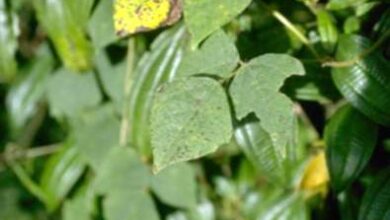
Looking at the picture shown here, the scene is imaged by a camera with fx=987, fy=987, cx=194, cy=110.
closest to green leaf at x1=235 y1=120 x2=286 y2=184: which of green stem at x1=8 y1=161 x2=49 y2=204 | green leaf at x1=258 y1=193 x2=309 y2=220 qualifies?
green leaf at x1=258 y1=193 x2=309 y2=220

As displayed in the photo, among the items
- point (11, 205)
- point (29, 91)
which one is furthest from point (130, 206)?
point (11, 205)

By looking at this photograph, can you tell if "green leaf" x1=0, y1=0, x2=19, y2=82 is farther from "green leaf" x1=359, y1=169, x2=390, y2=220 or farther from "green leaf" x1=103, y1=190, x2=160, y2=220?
"green leaf" x1=359, y1=169, x2=390, y2=220

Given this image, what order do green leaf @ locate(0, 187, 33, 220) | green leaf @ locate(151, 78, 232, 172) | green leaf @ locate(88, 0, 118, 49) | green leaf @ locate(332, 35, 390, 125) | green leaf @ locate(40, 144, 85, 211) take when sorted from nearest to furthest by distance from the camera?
green leaf @ locate(151, 78, 232, 172)
green leaf @ locate(332, 35, 390, 125)
green leaf @ locate(88, 0, 118, 49)
green leaf @ locate(40, 144, 85, 211)
green leaf @ locate(0, 187, 33, 220)

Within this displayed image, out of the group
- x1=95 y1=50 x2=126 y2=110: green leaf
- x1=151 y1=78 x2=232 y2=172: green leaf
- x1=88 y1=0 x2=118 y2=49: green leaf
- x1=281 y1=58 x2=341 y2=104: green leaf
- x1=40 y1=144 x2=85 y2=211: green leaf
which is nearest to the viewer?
x1=151 y1=78 x2=232 y2=172: green leaf

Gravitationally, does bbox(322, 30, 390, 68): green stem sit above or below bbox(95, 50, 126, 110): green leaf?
above

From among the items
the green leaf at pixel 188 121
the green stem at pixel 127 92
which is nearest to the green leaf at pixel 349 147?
the green leaf at pixel 188 121

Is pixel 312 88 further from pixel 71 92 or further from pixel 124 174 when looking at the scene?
pixel 71 92

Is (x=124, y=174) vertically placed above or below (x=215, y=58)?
A: below
